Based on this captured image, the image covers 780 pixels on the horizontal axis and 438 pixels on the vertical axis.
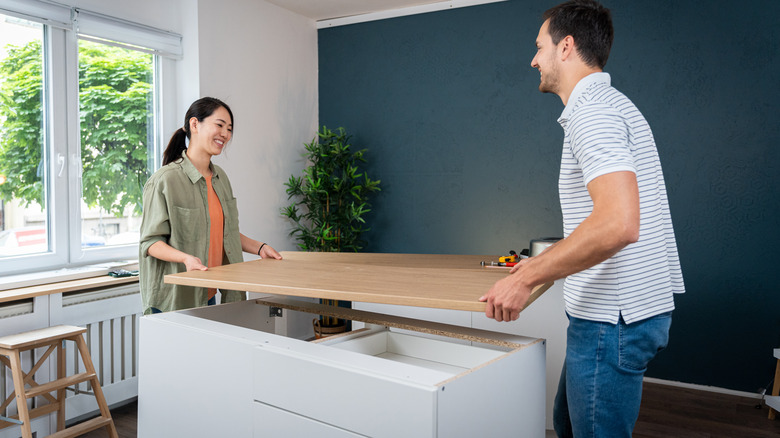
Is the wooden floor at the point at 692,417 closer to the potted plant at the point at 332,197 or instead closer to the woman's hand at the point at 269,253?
the woman's hand at the point at 269,253

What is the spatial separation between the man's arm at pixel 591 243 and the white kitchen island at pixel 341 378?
0.16 meters

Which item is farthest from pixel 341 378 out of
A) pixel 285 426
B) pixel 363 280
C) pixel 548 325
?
pixel 548 325

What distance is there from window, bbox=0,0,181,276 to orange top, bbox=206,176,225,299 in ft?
5.02

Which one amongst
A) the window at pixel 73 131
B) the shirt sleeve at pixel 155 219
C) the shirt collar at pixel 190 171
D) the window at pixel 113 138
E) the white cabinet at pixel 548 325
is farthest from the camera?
the window at pixel 113 138

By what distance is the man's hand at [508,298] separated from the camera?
4.05 feet

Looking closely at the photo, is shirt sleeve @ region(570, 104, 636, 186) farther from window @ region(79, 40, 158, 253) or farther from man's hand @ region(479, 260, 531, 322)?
window @ region(79, 40, 158, 253)

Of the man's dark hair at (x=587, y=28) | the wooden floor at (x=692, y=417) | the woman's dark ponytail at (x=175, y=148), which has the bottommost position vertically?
the wooden floor at (x=692, y=417)

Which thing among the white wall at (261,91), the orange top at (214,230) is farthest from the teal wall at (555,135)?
the orange top at (214,230)

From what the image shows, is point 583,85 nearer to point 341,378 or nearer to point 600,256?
point 600,256

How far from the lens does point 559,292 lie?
2.65 meters

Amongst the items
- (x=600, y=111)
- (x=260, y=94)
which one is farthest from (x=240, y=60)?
(x=600, y=111)

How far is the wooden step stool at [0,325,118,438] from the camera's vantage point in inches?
98.8

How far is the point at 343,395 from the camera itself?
50.8 inches

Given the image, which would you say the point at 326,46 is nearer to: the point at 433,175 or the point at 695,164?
the point at 433,175
